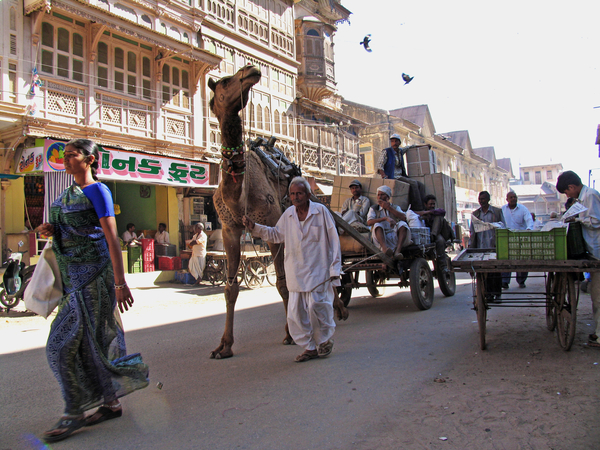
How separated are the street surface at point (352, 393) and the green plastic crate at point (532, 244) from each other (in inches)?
40.9

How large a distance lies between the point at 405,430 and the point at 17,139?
1192 cm

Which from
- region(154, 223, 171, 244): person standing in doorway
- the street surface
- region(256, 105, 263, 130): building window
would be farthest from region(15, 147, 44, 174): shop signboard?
region(256, 105, 263, 130): building window

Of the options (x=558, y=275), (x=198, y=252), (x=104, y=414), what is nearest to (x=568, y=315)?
(x=558, y=275)

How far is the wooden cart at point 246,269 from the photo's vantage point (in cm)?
1289

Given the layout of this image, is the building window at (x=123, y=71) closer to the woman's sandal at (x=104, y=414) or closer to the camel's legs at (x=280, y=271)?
the camel's legs at (x=280, y=271)

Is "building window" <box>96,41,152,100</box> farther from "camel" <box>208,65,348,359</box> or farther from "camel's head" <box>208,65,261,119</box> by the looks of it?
"camel's head" <box>208,65,261,119</box>

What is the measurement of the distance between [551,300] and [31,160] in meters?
11.7

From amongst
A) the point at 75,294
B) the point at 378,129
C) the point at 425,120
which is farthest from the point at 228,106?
the point at 425,120

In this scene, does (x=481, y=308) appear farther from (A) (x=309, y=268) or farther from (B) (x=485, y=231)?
(B) (x=485, y=231)

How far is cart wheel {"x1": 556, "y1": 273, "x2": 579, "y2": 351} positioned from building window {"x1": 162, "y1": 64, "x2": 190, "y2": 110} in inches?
533

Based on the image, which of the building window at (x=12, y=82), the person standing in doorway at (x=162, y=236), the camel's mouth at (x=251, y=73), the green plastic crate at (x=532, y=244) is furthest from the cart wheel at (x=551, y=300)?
the building window at (x=12, y=82)

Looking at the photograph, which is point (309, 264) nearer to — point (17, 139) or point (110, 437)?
point (110, 437)

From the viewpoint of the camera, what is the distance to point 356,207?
25.2ft

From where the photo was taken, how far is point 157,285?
13.6m
